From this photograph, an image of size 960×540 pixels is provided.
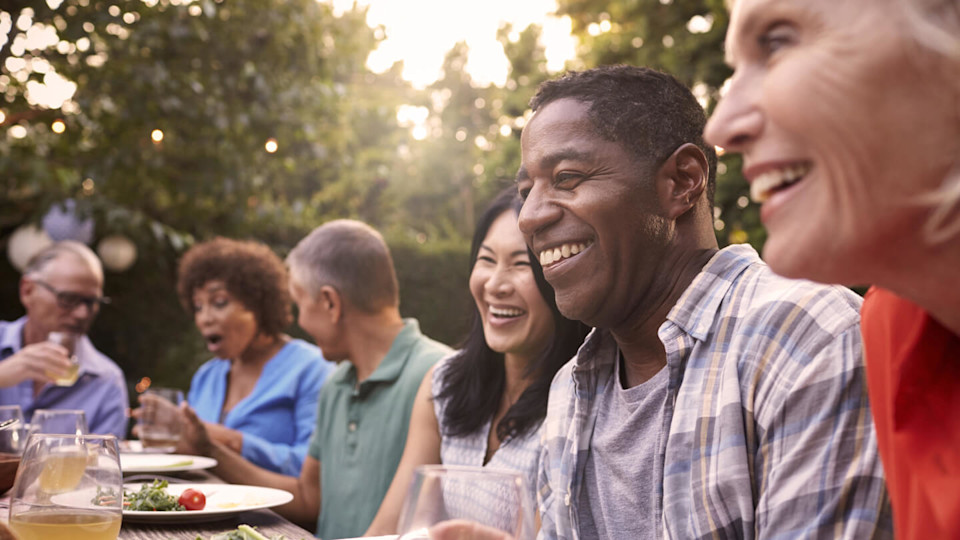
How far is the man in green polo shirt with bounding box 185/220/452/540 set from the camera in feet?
12.7

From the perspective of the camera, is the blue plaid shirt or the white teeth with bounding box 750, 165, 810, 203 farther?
the blue plaid shirt

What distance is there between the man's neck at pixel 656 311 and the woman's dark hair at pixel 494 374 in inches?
35.8

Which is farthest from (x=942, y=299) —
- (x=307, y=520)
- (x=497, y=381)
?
(x=307, y=520)

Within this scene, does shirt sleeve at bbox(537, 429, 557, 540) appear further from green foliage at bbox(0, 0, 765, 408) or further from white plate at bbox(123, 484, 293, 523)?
green foliage at bbox(0, 0, 765, 408)

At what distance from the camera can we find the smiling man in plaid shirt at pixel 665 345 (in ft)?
4.63

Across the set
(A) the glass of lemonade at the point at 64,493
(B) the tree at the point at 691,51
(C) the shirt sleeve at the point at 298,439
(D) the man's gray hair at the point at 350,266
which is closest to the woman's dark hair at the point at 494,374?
(D) the man's gray hair at the point at 350,266

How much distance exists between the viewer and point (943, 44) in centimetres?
84

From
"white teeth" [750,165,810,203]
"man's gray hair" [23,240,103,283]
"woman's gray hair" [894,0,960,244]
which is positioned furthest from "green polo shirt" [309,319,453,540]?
"woman's gray hair" [894,0,960,244]

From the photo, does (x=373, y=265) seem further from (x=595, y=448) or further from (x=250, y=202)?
(x=250, y=202)

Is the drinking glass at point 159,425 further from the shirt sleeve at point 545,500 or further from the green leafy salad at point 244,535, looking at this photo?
the shirt sleeve at point 545,500

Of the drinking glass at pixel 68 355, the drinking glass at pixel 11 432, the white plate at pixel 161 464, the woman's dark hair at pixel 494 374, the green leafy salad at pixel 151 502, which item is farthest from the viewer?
the drinking glass at pixel 68 355

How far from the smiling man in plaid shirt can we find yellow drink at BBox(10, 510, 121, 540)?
1059mm

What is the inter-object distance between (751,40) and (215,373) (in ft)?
17.0

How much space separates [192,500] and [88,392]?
10.5 feet
